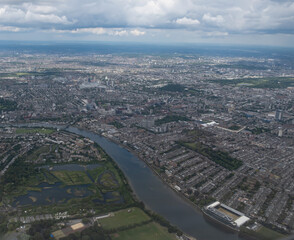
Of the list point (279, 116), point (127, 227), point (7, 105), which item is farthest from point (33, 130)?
point (279, 116)

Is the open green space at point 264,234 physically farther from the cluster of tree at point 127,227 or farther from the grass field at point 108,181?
the grass field at point 108,181

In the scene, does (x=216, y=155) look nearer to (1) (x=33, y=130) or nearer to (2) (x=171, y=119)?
(2) (x=171, y=119)

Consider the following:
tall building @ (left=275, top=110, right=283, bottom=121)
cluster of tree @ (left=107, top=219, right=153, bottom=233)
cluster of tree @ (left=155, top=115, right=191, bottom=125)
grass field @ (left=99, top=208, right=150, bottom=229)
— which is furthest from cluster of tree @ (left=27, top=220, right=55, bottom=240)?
tall building @ (left=275, top=110, right=283, bottom=121)

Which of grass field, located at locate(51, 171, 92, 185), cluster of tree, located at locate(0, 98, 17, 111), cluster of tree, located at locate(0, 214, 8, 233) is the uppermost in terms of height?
cluster of tree, located at locate(0, 98, 17, 111)

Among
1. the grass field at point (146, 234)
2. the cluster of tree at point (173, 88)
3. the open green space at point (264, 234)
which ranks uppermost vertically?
the cluster of tree at point (173, 88)

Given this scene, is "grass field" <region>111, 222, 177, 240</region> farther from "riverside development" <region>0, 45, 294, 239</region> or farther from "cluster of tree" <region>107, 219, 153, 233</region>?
"cluster of tree" <region>107, 219, 153, 233</region>

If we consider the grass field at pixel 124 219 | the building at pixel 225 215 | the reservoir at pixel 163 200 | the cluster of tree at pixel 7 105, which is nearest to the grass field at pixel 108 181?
the reservoir at pixel 163 200
